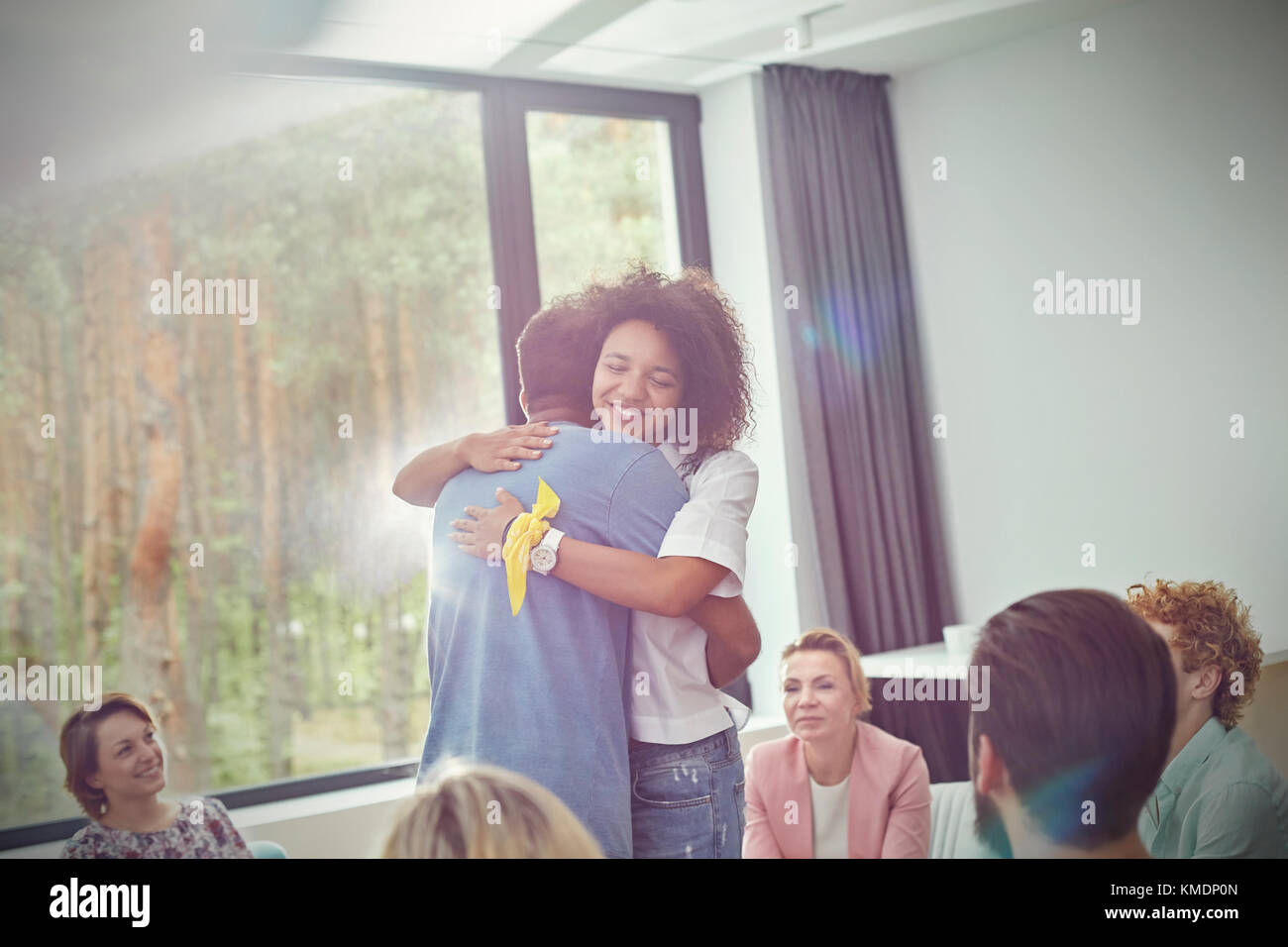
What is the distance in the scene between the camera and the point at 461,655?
6.23ft

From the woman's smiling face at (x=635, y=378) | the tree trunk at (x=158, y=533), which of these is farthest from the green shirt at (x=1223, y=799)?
the tree trunk at (x=158, y=533)

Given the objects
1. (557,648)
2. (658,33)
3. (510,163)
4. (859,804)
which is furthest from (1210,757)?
(510,163)

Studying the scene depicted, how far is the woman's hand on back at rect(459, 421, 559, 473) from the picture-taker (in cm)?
191

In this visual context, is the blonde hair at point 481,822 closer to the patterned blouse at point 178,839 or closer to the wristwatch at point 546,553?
the wristwatch at point 546,553

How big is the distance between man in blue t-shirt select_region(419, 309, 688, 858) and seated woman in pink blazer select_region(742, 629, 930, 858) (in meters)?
0.76

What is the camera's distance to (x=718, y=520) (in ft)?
6.31

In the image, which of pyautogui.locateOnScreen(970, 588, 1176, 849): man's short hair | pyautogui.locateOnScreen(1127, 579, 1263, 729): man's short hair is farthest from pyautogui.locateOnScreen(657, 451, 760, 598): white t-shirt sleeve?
pyautogui.locateOnScreen(1127, 579, 1263, 729): man's short hair

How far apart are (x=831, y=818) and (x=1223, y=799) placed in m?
0.81

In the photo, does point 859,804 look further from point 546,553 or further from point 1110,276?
point 1110,276

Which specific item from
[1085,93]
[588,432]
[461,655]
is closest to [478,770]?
[461,655]

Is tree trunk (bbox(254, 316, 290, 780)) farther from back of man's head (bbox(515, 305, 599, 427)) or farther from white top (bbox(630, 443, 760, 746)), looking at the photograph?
white top (bbox(630, 443, 760, 746))

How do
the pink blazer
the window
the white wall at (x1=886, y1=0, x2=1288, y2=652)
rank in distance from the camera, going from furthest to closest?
the window < the white wall at (x1=886, y1=0, x2=1288, y2=652) < the pink blazer
